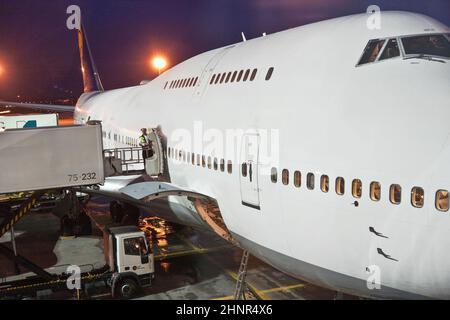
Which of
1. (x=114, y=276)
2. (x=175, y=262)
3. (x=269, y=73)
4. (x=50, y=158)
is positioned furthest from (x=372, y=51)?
(x=175, y=262)

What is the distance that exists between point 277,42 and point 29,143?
8382 millimetres

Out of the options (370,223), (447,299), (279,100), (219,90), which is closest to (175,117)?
(219,90)

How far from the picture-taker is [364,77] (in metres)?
9.14

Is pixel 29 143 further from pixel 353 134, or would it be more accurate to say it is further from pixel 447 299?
pixel 447 299

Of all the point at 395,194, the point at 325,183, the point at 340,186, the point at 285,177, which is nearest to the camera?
the point at 395,194

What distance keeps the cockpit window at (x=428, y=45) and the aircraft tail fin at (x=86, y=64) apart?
34718mm

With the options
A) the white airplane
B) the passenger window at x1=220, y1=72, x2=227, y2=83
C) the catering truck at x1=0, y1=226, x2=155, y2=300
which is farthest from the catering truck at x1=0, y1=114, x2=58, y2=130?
the passenger window at x1=220, y1=72, x2=227, y2=83

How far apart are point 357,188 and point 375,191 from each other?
0.38 metres

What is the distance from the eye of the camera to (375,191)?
26.9 ft

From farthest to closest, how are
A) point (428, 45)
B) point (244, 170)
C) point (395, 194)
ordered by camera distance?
point (244, 170), point (428, 45), point (395, 194)

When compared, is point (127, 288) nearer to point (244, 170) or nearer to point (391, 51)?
point (244, 170)

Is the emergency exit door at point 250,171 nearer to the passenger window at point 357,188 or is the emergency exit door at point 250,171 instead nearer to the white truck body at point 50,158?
the passenger window at point 357,188

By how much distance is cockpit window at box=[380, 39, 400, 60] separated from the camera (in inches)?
365

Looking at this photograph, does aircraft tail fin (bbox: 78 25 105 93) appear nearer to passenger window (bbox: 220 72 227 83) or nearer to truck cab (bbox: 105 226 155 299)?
truck cab (bbox: 105 226 155 299)
